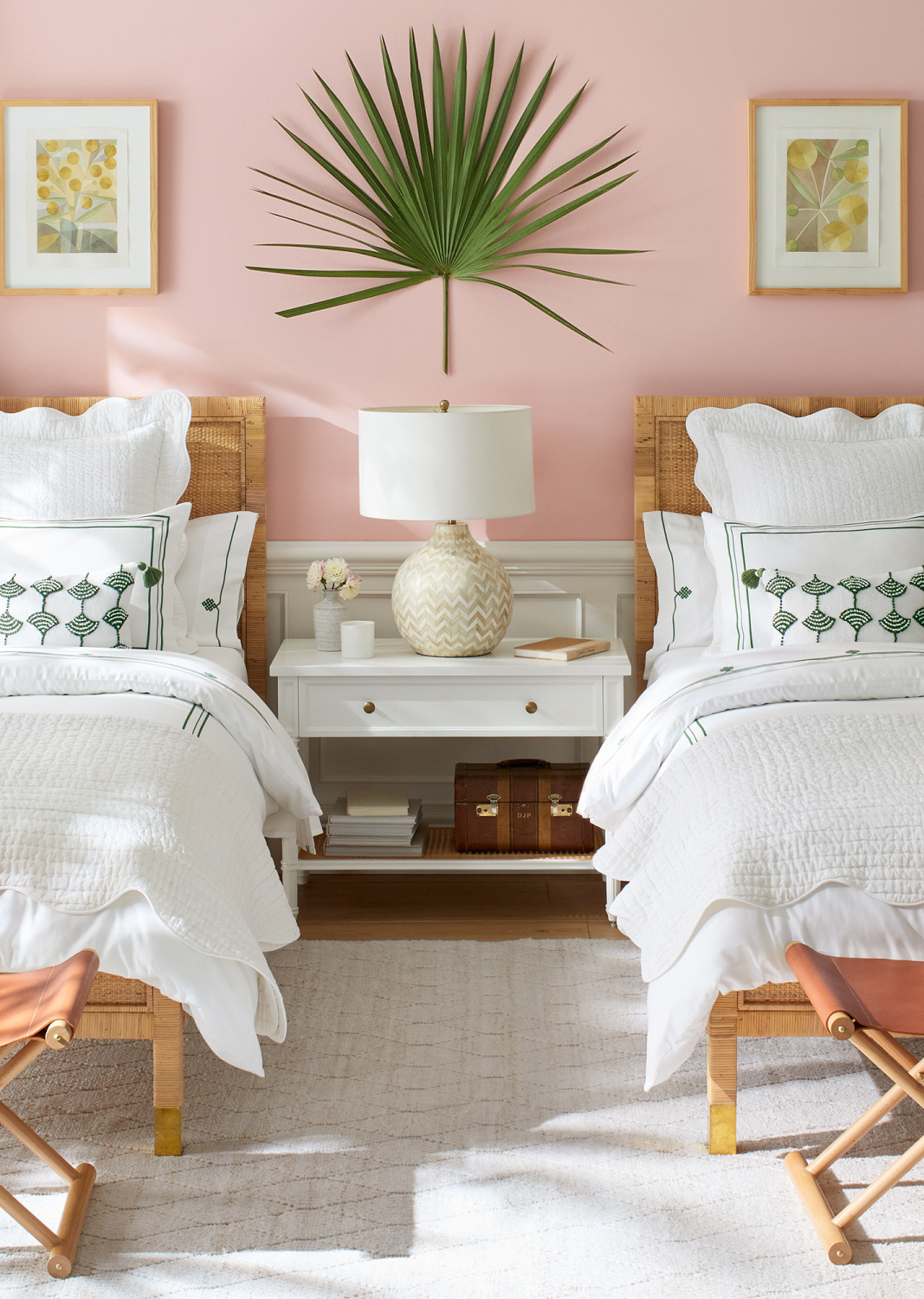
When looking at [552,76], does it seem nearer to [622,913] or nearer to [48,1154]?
[622,913]

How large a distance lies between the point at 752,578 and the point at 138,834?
63.8 inches

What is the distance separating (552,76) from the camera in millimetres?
3289

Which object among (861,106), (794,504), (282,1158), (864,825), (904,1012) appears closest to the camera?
(904,1012)

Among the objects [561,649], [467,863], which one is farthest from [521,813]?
[561,649]

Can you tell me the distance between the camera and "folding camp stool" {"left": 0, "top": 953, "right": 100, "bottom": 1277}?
5.06 ft

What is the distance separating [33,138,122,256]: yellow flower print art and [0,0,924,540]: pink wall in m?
0.14

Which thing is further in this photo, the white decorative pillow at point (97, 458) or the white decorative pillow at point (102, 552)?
the white decorative pillow at point (97, 458)

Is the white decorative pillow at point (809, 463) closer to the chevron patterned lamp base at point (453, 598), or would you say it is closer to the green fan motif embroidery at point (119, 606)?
the chevron patterned lamp base at point (453, 598)

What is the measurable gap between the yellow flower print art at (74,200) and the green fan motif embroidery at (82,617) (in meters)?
1.14

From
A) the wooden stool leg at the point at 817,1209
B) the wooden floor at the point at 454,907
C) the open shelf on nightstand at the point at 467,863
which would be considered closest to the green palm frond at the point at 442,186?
the open shelf on nightstand at the point at 467,863

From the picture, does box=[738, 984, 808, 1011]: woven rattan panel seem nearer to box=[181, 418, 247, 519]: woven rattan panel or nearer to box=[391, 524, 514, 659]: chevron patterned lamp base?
box=[391, 524, 514, 659]: chevron patterned lamp base

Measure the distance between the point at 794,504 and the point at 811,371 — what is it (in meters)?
0.55

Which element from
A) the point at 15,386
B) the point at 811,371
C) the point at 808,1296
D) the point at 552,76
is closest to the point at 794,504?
the point at 811,371

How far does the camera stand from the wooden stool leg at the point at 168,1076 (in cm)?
197
